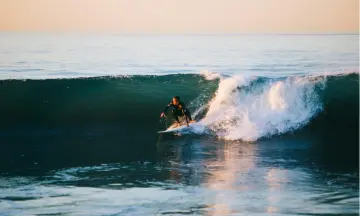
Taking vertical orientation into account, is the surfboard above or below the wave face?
below

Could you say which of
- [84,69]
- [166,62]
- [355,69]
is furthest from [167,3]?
[355,69]

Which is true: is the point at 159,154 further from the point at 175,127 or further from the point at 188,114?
the point at 188,114

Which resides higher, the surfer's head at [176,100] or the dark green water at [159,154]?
the surfer's head at [176,100]

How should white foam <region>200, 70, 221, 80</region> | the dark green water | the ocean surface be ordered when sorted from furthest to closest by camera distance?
white foam <region>200, 70, 221, 80</region>, the ocean surface, the dark green water

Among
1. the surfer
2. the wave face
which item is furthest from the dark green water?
the surfer

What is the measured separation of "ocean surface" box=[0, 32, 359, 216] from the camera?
155 inches

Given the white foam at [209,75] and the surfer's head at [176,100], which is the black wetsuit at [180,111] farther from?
the white foam at [209,75]

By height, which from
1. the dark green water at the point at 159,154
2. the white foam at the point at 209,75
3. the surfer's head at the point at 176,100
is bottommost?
the dark green water at the point at 159,154

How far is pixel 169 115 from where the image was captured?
4.70 metres

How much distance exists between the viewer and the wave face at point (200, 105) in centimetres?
460

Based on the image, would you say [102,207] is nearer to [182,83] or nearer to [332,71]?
[182,83]

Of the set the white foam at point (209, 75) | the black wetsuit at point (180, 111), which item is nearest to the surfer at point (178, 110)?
the black wetsuit at point (180, 111)

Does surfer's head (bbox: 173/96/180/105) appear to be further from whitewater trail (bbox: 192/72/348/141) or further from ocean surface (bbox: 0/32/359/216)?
whitewater trail (bbox: 192/72/348/141)

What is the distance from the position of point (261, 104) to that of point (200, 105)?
0.52 m
